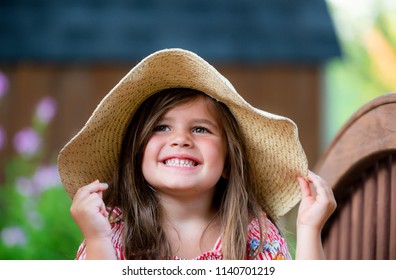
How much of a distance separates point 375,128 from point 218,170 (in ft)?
1.63

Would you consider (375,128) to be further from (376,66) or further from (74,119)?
(376,66)

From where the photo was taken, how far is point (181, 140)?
2.37 meters

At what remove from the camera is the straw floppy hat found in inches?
90.4

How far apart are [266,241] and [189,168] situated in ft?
Answer: 1.15

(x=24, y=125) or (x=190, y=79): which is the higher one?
(x=24, y=125)

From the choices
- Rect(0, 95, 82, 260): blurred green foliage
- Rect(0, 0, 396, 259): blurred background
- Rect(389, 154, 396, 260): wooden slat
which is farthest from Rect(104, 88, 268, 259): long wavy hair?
Rect(0, 0, 396, 259): blurred background

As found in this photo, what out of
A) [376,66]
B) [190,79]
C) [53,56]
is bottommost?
[190,79]

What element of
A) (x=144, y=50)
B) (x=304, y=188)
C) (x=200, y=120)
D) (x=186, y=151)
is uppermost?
(x=144, y=50)

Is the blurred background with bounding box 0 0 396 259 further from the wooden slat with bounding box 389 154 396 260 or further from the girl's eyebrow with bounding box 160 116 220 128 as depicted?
the wooden slat with bounding box 389 154 396 260

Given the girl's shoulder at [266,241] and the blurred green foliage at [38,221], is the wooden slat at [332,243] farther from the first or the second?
the blurred green foliage at [38,221]

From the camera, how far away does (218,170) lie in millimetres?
2471

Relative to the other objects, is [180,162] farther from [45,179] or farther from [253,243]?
[45,179]

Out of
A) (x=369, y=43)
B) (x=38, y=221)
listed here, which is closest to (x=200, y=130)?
(x=38, y=221)
